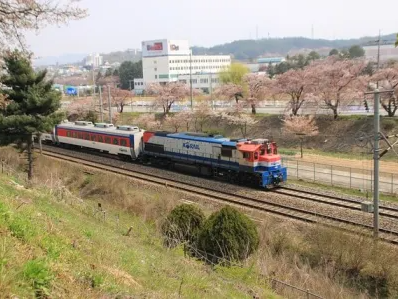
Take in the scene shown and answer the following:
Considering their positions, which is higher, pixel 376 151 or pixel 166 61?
pixel 166 61

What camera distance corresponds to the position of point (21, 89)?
93.6ft

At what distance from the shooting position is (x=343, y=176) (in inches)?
1139

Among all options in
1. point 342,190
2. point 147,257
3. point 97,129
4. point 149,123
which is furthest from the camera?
point 149,123

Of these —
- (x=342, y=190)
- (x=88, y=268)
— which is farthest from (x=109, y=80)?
(x=88, y=268)

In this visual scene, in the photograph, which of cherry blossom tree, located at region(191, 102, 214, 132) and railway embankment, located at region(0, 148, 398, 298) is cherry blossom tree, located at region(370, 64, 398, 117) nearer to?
cherry blossom tree, located at region(191, 102, 214, 132)

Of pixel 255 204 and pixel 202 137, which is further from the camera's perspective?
pixel 202 137

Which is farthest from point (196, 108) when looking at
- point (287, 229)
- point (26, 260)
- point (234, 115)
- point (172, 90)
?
point (26, 260)

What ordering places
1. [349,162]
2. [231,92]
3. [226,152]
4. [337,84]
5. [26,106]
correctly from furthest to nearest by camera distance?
[231,92] → [337,84] → [349,162] → [26,106] → [226,152]

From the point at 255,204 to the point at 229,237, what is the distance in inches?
345

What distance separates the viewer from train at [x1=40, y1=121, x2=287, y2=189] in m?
26.4

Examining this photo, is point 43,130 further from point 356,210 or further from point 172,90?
point 172,90

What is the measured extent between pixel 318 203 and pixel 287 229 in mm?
4997

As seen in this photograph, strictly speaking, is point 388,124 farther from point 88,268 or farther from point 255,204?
point 88,268

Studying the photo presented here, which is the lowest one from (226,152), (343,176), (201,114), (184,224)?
(343,176)
